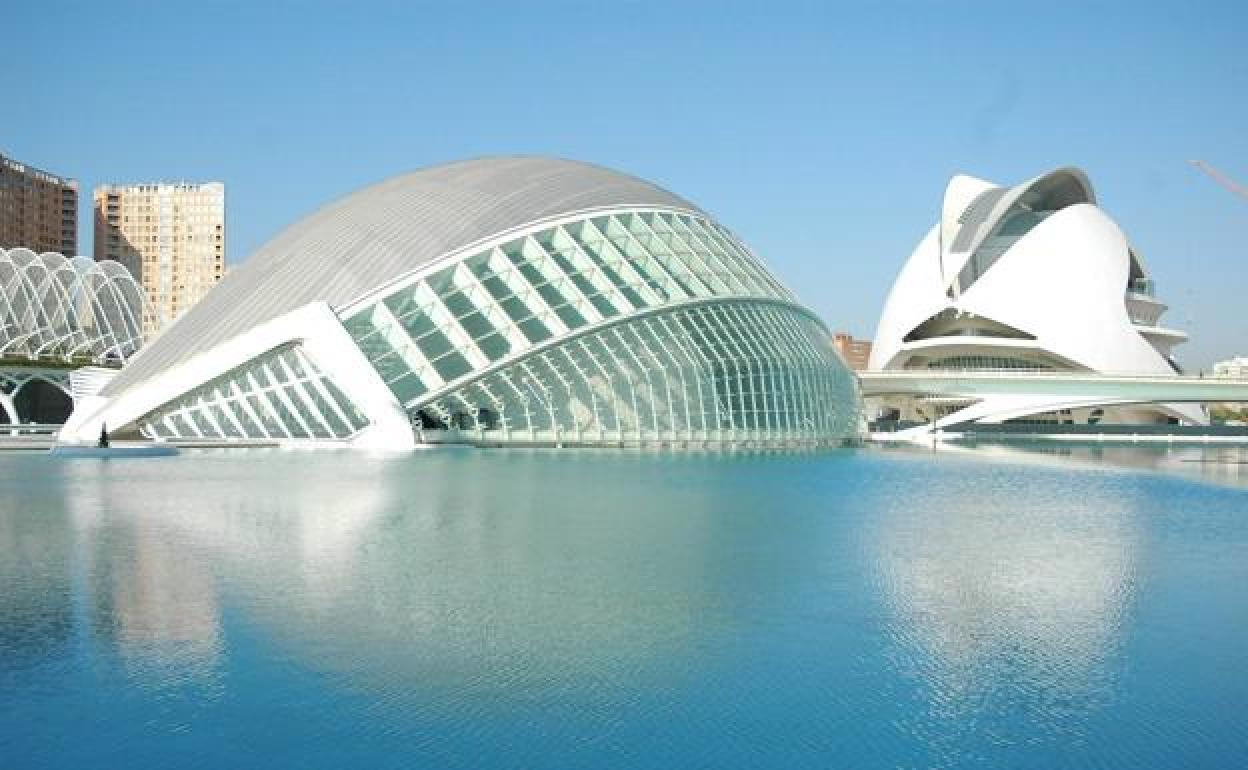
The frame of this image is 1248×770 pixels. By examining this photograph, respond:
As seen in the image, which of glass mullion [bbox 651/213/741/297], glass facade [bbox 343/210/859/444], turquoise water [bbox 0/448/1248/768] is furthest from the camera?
glass mullion [bbox 651/213/741/297]

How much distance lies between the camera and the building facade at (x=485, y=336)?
112ft

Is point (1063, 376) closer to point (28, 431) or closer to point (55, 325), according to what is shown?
point (28, 431)

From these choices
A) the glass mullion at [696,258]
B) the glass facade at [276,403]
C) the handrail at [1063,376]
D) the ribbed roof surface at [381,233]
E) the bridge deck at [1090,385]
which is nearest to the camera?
the glass facade at [276,403]

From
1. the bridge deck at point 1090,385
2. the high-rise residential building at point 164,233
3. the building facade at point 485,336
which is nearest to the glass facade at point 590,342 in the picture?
the building facade at point 485,336

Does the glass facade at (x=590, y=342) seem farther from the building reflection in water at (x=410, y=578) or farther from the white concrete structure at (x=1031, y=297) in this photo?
the white concrete structure at (x=1031, y=297)

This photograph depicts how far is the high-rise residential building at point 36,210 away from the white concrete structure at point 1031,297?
Answer: 306ft

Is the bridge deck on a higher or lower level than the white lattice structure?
lower

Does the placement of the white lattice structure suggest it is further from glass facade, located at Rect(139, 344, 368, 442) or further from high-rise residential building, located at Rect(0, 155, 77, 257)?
high-rise residential building, located at Rect(0, 155, 77, 257)

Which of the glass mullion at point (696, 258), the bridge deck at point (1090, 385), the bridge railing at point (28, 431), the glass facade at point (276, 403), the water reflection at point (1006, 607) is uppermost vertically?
the glass mullion at point (696, 258)

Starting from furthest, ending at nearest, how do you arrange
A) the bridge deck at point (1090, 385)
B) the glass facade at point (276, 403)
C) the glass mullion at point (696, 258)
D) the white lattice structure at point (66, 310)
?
the white lattice structure at point (66, 310), the bridge deck at point (1090, 385), the glass mullion at point (696, 258), the glass facade at point (276, 403)

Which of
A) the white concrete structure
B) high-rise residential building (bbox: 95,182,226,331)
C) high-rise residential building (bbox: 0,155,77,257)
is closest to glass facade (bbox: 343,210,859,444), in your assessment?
the white concrete structure

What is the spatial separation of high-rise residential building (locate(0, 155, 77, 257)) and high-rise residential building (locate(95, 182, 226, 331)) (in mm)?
5747

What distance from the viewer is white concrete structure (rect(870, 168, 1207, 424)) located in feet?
269

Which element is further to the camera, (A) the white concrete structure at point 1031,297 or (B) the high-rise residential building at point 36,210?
(B) the high-rise residential building at point 36,210
